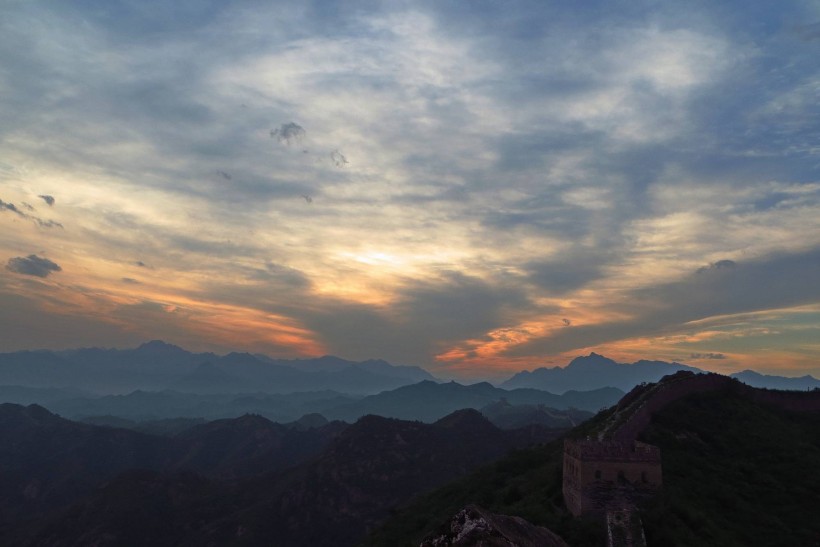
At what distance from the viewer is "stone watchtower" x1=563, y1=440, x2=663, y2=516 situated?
78.7 ft

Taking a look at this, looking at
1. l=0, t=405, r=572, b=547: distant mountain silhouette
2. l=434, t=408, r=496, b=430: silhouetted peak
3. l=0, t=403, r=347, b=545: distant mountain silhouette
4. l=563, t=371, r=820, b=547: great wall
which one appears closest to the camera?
l=563, t=371, r=820, b=547: great wall

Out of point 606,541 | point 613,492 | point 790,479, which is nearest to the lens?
point 606,541

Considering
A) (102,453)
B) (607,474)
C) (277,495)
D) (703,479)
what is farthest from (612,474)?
(102,453)

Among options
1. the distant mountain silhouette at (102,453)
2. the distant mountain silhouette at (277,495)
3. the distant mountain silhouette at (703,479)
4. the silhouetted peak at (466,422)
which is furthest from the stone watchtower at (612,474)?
the silhouetted peak at (466,422)

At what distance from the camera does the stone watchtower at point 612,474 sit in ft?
78.7

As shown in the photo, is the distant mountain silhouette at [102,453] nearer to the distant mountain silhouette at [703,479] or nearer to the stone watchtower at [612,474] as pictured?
the distant mountain silhouette at [703,479]

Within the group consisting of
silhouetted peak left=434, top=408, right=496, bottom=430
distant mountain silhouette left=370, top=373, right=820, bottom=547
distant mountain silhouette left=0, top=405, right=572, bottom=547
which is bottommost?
distant mountain silhouette left=0, top=405, right=572, bottom=547

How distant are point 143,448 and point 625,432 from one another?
571 ft

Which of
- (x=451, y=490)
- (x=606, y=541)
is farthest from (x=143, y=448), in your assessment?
(x=606, y=541)

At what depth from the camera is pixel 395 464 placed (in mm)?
103750

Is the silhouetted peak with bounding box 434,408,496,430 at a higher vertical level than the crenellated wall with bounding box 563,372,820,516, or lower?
lower

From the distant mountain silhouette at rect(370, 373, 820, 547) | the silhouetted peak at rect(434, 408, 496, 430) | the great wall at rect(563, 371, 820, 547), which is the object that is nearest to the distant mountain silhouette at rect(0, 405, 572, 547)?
the silhouetted peak at rect(434, 408, 496, 430)

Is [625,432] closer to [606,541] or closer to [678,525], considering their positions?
[678,525]

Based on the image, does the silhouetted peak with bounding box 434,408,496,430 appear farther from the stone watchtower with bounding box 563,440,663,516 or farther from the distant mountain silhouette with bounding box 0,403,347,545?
the stone watchtower with bounding box 563,440,663,516
